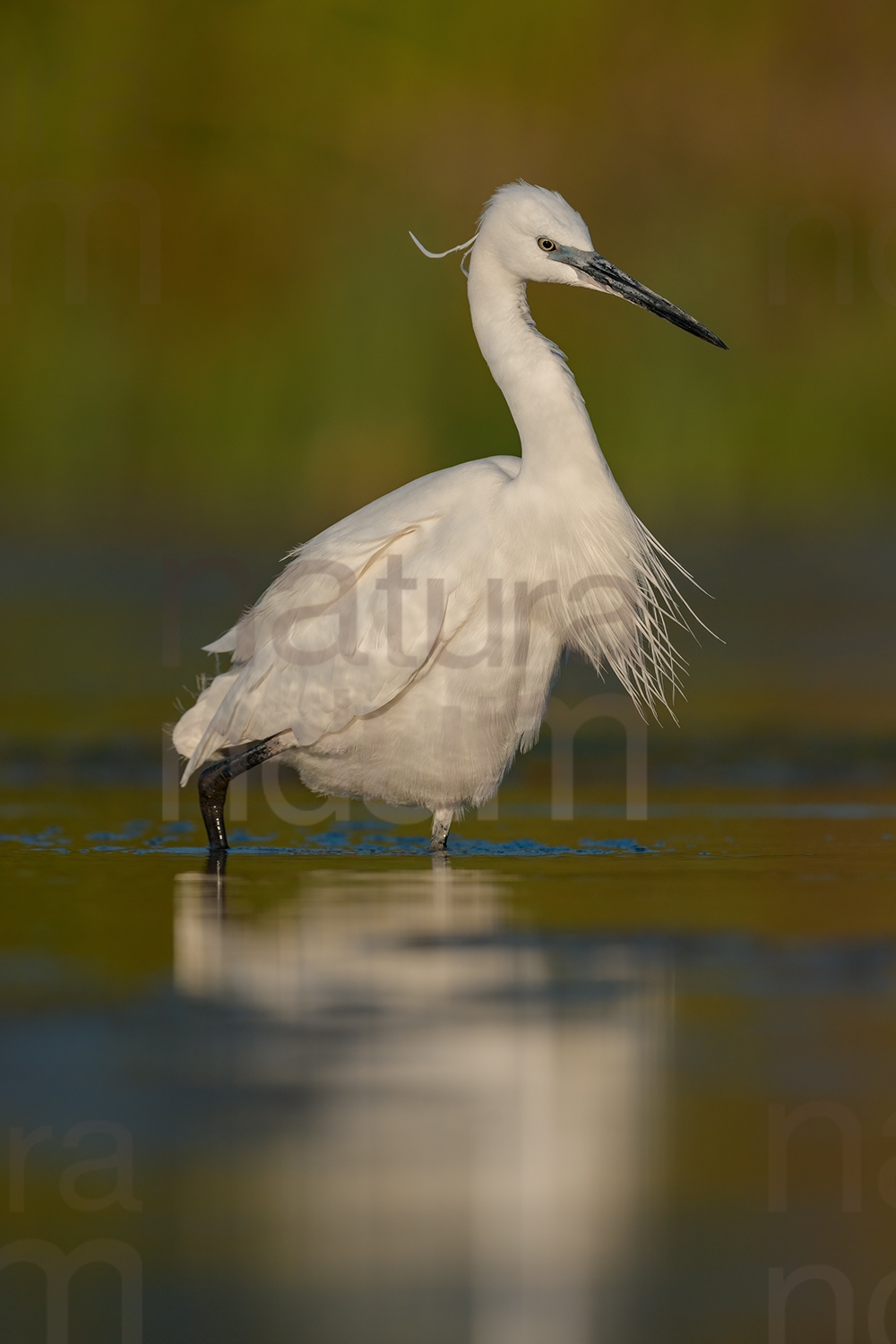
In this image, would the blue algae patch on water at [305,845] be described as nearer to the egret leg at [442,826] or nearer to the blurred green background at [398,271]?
the egret leg at [442,826]

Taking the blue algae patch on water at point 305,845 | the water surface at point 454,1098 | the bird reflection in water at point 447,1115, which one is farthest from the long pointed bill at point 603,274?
the bird reflection in water at point 447,1115

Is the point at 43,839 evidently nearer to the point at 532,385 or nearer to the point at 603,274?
the point at 532,385

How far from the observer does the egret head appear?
7164 millimetres

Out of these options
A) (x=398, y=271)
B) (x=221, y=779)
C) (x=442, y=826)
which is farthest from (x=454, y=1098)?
(x=398, y=271)

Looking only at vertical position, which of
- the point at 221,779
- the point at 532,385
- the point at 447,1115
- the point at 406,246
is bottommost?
the point at 447,1115

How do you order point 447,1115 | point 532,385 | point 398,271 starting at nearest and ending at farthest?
point 447,1115, point 532,385, point 398,271

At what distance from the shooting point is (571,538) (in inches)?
276

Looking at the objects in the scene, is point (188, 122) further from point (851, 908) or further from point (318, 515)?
point (851, 908)

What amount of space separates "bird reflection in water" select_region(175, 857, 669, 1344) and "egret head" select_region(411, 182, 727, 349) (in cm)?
226

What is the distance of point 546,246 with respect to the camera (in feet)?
23.6

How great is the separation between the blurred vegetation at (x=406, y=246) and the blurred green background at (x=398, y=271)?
4 cm

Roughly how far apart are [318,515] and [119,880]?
13010 mm

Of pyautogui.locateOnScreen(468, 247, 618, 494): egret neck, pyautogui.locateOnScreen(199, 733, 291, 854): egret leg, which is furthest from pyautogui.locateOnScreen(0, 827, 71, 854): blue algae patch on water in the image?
pyautogui.locateOnScreen(468, 247, 618, 494): egret neck

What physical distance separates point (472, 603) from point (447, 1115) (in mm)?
3111
